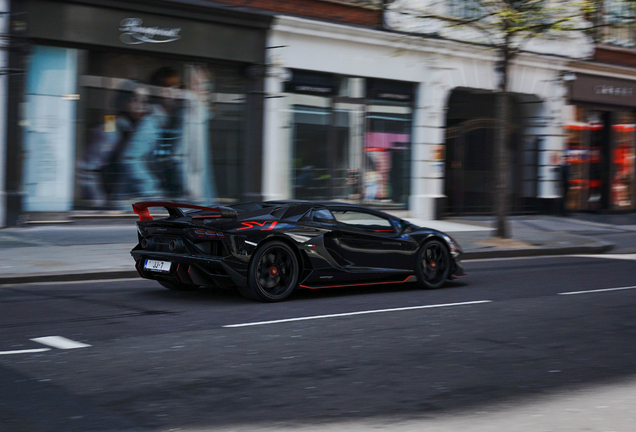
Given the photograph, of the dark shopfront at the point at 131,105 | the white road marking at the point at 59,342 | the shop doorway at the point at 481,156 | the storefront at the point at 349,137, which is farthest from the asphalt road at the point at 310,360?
the shop doorway at the point at 481,156

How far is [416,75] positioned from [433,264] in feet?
37.2

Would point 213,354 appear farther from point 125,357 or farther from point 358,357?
point 358,357

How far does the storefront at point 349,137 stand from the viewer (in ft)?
61.4

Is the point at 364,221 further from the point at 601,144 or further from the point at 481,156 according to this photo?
the point at 601,144

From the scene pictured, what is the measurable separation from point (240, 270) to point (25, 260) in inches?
176

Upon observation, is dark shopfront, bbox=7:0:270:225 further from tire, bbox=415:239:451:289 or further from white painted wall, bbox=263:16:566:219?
tire, bbox=415:239:451:289

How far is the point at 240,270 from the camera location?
8.23 m

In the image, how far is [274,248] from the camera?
27.8 ft

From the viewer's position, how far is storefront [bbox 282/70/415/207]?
18719mm

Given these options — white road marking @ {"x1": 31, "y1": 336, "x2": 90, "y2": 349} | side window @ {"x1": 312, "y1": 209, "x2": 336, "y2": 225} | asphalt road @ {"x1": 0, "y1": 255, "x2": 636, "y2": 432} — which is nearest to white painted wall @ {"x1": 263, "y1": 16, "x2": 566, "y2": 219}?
side window @ {"x1": 312, "y1": 209, "x2": 336, "y2": 225}

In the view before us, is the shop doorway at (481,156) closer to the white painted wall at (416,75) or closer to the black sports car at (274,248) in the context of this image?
the white painted wall at (416,75)

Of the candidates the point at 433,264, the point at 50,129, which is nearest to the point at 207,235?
the point at 433,264

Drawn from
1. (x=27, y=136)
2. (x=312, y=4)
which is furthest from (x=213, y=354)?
(x=312, y=4)

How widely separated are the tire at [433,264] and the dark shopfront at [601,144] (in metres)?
15.5
